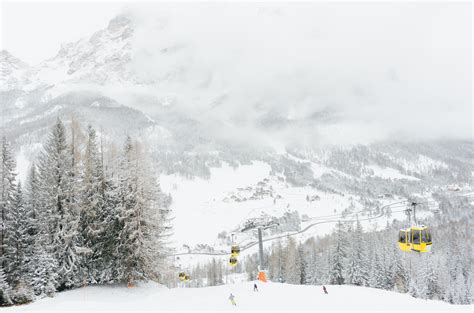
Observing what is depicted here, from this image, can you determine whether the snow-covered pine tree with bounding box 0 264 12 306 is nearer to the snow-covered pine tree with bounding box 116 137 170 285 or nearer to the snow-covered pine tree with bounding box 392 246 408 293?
the snow-covered pine tree with bounding box 116 137 170 285

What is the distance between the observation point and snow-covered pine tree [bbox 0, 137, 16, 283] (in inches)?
1262

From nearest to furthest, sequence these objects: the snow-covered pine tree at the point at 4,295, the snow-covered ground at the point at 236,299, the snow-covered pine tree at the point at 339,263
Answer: the snow-covered ground at the point at 236,299 < the snow-covered pine tree at the point at 4,295 < the snow-covered pine tree at the point at 339,263

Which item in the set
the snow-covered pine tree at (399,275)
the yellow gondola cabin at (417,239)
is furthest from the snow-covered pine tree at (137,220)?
the snow-covered pine tree at (399,275)

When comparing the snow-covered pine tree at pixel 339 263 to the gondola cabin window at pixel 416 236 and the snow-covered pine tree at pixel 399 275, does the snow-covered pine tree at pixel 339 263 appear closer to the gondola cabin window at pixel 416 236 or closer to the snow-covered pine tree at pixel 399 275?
the snow-covered pine tree at pixel 399 275

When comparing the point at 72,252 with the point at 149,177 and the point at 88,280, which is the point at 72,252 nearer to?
the point at 88,280

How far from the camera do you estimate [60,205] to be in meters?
32.8

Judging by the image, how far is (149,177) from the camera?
3556cm

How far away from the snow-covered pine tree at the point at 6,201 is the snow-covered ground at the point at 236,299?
21.3 feet

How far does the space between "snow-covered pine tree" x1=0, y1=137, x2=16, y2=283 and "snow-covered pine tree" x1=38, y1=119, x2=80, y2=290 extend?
2.69m

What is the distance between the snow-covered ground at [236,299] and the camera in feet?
87.2

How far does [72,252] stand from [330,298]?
2188cm

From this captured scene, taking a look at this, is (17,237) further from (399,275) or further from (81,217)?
(399,275)

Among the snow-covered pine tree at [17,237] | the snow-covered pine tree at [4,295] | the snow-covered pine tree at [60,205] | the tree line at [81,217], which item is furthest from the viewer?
the tree line at [81,217]

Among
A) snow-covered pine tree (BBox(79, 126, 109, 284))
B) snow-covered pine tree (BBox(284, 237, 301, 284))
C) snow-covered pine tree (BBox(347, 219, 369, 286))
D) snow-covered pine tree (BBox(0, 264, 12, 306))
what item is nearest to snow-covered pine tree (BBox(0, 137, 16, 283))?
snow-covered pine tree (BBox(0, 264, 12, 306))
